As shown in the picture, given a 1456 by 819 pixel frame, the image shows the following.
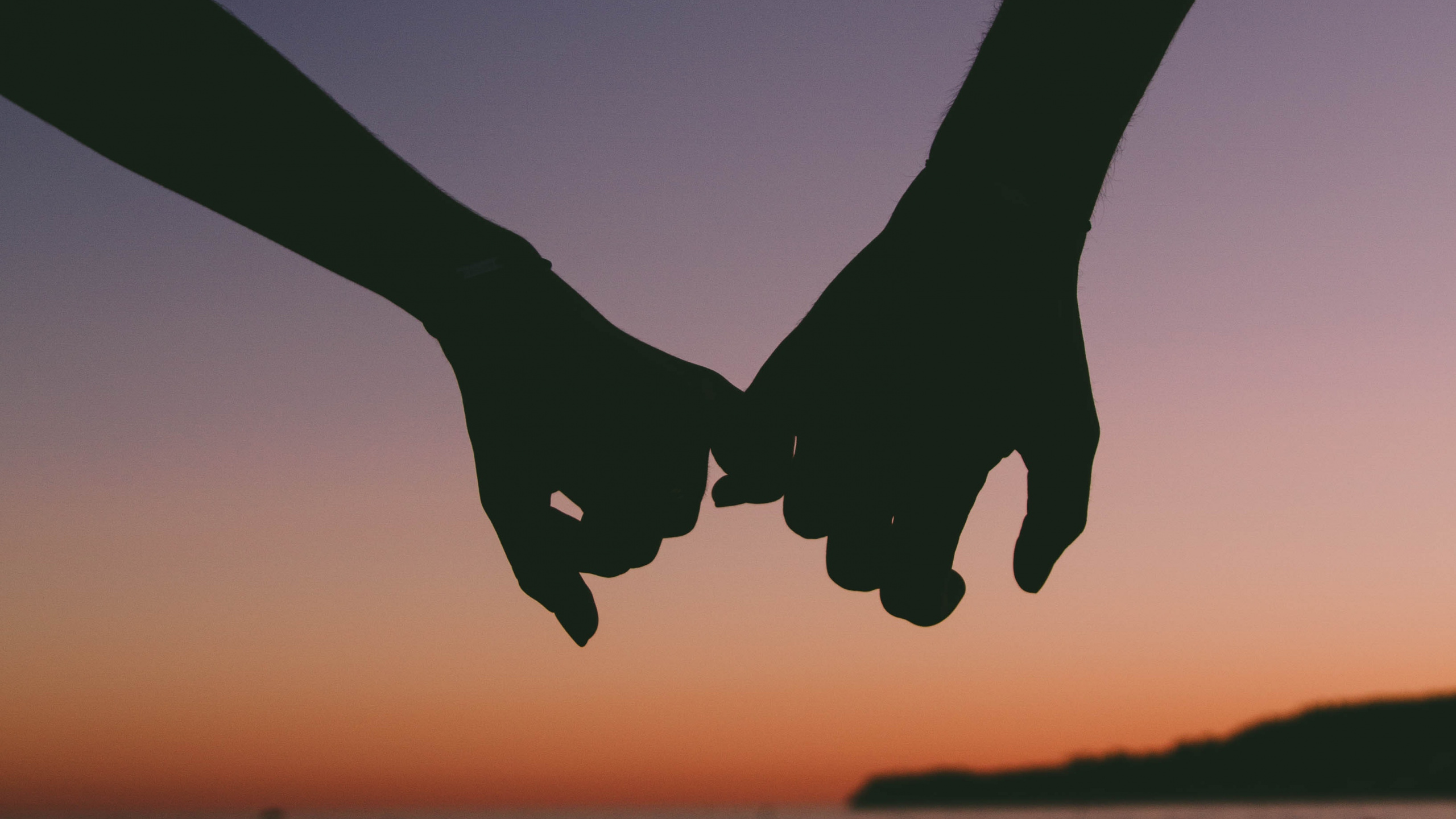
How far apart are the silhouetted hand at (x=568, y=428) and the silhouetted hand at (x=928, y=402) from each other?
0.25m

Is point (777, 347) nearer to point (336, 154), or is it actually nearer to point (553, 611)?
point (553, 611)

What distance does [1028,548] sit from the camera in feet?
8.57

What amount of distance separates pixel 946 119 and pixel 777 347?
30.7 inches

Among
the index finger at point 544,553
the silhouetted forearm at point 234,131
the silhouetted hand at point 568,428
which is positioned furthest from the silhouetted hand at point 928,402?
the silhouetted forearm at point 234,131

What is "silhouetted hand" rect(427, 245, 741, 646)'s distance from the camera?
2734 mm

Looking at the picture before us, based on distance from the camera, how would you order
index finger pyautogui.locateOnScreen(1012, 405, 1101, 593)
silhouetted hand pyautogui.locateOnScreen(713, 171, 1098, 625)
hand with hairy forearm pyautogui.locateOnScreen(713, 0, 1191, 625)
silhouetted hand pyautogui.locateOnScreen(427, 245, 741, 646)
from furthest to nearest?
silhouetted hand pyautogui.locateOnScreen(427, 245, 741, 646) → index finger pyautogui.locateOnScreen(1012, 405, 1101, 593) → silhouetted hand pyautogui.locateOnScreen(713, 171, 1098, 625) → hand with hairy forearm pyautogui.locateOnScreen(713, 0, 1191, 625)

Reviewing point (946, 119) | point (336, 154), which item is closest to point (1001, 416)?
point (946, 119)

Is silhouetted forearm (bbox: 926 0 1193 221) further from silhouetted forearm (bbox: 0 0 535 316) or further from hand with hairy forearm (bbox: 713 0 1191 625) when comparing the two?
silhouetted forearm (bbox: 0 0 535 316)

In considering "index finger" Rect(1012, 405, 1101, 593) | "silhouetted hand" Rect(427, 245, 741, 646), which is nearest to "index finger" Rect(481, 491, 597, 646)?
"silhouetted hand" Rect(427, 245, 741, 646)

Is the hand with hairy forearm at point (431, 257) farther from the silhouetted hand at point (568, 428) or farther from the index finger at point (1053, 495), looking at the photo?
the index finger at point (1053, 495)

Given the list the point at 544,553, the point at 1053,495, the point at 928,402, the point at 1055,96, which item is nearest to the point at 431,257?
the point at 544,553

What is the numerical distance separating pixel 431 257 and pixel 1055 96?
1.61 m

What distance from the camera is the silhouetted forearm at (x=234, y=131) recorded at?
6.40 feet

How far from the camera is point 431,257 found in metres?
2.59
